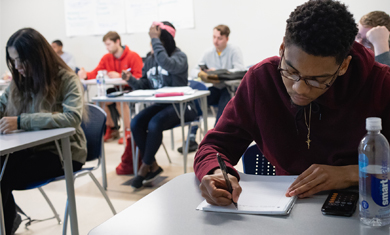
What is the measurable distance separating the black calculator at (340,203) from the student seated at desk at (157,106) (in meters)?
2.22

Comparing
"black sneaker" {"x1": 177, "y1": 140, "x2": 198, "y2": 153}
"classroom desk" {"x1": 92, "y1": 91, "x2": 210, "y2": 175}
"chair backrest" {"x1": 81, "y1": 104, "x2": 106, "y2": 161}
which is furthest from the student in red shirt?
"chair backrest" {"x1": 81, "y1": 104, "x2": 106, "y2": 161}

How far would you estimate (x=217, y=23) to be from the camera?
6.27 m

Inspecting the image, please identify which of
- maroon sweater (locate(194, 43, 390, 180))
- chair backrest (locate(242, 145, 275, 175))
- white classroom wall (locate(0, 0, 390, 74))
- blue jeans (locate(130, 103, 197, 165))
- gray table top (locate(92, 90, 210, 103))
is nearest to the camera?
maroon sweater (locate(194, 43, 390, 180))

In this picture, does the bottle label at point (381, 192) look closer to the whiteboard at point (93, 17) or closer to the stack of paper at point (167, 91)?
the stack of paper at point (167, 91)

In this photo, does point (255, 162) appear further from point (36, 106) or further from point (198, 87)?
point (198, 87)

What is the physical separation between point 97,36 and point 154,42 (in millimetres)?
4256

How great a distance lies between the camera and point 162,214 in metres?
0.83

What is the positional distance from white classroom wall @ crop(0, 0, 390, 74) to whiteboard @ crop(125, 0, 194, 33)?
10 cm

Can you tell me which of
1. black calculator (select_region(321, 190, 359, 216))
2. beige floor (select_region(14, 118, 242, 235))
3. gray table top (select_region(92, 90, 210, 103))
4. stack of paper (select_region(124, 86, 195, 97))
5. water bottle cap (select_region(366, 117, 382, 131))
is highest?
water bottle cap (select_region(366, 117, 382, 131))

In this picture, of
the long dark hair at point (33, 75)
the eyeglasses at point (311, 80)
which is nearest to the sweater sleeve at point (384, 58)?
the eyeglasses at point (311, 80)

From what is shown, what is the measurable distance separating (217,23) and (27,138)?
197 inches

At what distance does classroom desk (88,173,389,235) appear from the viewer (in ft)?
2.38

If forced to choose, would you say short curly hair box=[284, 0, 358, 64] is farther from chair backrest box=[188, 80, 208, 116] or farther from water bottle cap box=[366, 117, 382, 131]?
chair backrest box=[188, 80, 208, 116]

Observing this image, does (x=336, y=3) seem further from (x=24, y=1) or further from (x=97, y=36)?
(x=24, y=1)
